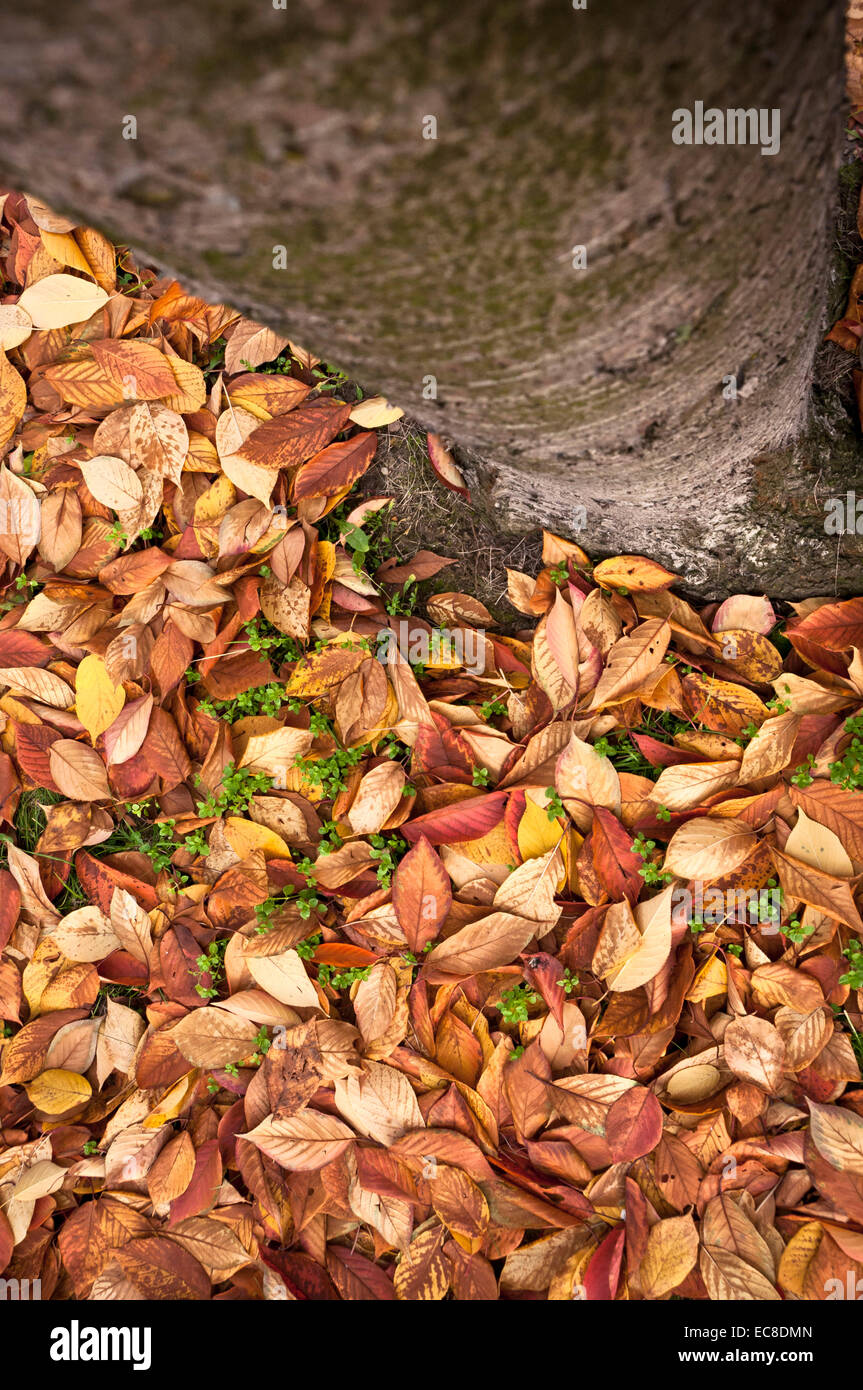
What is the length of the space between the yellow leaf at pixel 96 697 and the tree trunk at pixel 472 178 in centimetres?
A: 119

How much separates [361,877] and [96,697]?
80cm

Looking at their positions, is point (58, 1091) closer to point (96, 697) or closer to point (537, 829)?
point (96, 697)

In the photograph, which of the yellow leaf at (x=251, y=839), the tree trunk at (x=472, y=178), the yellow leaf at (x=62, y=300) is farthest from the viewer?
the yellow leaf at (x=62, y=300)

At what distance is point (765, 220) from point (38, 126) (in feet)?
2.35

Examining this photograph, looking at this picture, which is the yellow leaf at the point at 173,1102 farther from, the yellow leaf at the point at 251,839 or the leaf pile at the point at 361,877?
the yellow leaf at the point at 251,839

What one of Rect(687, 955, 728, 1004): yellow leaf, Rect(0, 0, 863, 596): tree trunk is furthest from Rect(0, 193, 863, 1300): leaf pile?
Rect(0, 0, 863, 596): tree trunk

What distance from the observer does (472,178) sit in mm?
637

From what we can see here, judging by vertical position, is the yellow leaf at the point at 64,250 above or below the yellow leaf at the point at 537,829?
above

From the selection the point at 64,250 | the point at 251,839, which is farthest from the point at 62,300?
the point at 251,839

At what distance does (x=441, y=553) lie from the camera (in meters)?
1.96

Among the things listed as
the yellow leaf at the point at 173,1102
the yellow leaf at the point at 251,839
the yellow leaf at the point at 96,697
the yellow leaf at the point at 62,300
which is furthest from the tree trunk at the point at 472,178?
the yellow leaf at the point at 173,1102

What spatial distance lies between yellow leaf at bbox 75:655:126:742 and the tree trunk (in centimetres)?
119

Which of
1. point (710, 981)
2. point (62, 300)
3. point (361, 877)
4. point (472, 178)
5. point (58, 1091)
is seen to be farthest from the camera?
point (62, 300)

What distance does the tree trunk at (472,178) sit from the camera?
52cm
